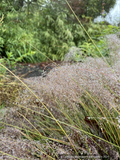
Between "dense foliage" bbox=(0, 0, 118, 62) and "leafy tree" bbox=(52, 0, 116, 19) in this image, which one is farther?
"leafy tree" bbox=(52, 0, 116, 19)

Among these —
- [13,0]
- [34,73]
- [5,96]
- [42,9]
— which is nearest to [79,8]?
[42,9]

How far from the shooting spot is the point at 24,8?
420cm

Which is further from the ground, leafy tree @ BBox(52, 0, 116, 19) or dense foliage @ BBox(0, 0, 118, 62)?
leafy tree @ BBox(52, 0, 116, 19)

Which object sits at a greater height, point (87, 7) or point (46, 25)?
point (87, 7)

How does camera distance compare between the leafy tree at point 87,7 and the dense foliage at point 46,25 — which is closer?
the dense foliage at point 46,25

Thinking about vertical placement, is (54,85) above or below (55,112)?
above

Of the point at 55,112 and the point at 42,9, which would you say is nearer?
the point at 55,112

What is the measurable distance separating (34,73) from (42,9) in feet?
7.99

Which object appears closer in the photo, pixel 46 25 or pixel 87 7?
pixel 46 25

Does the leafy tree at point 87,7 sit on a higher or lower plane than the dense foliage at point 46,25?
higher

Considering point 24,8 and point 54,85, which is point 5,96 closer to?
point 54,85

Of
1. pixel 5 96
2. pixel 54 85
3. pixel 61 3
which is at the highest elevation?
pixel 61 3

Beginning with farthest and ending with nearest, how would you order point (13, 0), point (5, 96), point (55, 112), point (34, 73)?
point (13, 0)
point (34, 73)
point (5, 96)
point (55, 112)

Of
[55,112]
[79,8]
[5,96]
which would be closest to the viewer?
[55,112]
